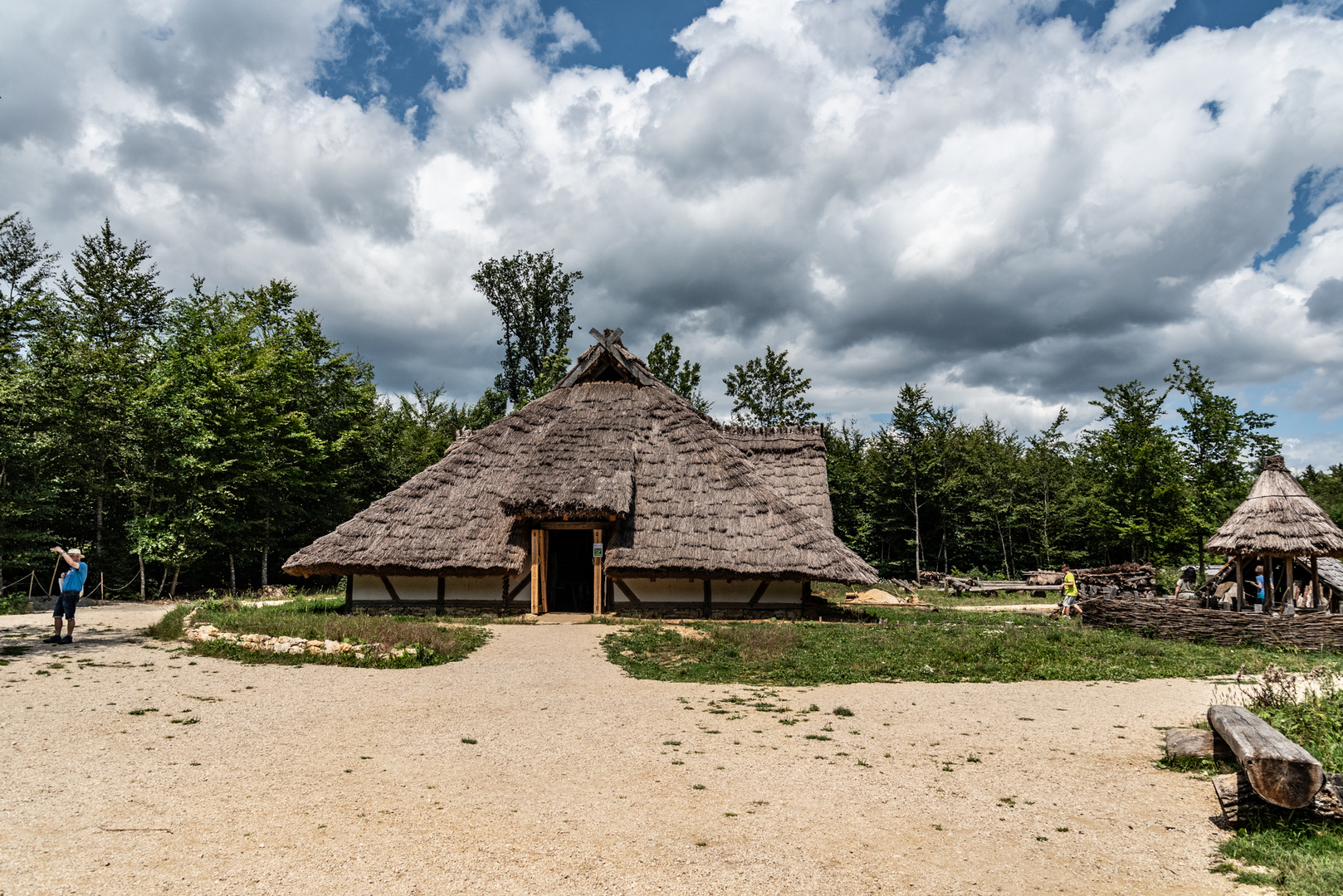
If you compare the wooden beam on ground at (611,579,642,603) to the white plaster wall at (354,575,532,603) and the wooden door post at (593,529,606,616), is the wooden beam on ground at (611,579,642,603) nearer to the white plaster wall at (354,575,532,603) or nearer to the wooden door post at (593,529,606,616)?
the wooden door post at (593,529,606,616)

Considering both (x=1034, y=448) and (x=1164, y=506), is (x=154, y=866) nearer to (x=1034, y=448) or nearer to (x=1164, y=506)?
(x=1164, y=506)

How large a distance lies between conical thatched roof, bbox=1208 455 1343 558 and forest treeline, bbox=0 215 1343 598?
8530 millimetres

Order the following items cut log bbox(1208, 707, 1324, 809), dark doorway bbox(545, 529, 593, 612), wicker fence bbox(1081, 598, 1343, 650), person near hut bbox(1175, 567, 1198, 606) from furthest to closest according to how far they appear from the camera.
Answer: dark doorway bbox(545, 529, 593, 612) → person near hut bbox(1175, 567, 1198, 606) → wicker fence bbox(1081, 598, 1343, 650) → cut log bbox(1208, 707, 1324, 809)

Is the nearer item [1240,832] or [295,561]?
[1240,832]

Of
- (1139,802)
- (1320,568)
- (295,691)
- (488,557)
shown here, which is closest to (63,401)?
(488,557)

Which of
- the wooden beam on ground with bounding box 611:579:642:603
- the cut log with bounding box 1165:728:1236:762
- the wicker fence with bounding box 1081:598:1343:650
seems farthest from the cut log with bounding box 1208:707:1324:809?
the wooden beam on ground with bounding box 611:579:642:603

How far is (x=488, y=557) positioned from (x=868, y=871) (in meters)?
13.3

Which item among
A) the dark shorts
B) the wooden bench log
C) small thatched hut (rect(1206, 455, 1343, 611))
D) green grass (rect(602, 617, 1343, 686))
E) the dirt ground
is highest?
small thatched hut (rect(1206, 455, 1343, 611))

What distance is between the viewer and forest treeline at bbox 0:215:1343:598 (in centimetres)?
1994

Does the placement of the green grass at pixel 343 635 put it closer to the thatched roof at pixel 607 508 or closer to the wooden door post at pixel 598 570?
the thatched roof at pixel 607 508

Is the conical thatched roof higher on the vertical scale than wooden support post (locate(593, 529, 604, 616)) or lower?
higher

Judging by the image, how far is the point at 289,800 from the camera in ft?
17.9

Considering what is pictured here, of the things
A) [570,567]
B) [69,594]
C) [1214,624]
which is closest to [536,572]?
[570,567]

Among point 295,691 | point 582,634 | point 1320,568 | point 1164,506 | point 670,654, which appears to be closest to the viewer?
point 295,691
